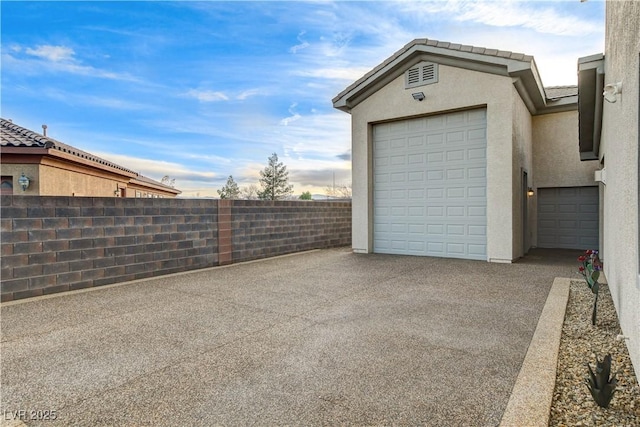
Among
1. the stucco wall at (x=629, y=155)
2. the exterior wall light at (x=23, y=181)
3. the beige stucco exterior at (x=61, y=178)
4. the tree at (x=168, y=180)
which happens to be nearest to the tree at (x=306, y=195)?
the tree at (x=168, y=180)

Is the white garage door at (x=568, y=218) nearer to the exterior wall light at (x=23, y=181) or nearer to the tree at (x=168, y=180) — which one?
the exterior wall light at (x=23, y=181)

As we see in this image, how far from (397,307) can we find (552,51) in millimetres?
9588

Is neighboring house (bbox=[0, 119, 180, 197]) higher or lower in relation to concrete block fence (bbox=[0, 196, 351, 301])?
higher

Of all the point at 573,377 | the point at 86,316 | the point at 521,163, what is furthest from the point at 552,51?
the point at 86,316

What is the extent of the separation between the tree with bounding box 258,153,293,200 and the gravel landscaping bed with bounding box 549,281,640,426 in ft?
117

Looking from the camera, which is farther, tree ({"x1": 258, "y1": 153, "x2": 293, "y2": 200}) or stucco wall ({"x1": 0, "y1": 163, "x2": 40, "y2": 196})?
tree ({"x1": 258, "y1": 153, "x2": 293, "y2": 200})

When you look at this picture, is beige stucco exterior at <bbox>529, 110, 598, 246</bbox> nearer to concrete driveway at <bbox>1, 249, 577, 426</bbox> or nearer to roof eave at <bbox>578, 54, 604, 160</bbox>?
roof eave at <bbox>578, 54, 604, 160</bbox>

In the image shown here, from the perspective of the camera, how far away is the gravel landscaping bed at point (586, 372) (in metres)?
2.18

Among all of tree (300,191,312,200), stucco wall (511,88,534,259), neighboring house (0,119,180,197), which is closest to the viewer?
stucco wall (511,88,534,259)

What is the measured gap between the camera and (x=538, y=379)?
266cm

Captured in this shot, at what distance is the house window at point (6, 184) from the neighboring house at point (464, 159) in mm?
9025

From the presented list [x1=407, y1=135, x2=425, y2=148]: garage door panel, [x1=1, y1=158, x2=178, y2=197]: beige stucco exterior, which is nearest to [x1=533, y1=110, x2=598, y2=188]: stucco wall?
[x1=407, y1=135, x2=425, y2=148]: garage door panel

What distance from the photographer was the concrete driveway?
235cm

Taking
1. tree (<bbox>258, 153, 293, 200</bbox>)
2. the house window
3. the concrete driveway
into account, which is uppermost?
→ tree (<bbox>258, 153, 293, 200</bbox>)
